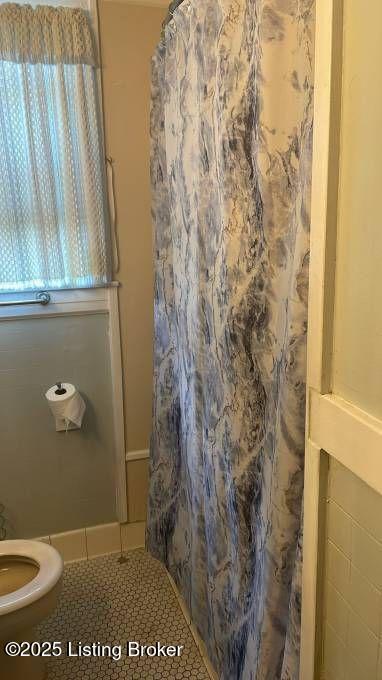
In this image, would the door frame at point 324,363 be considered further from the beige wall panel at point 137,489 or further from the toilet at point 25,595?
the beige wall panel at point 137,489

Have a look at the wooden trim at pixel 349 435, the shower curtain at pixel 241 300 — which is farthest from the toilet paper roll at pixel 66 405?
the wooden trim at pixel 349 435

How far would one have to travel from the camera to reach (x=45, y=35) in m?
1.83

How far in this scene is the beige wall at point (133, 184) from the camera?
1933 millimetres

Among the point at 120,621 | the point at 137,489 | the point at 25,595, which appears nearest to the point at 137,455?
the point at 137,489

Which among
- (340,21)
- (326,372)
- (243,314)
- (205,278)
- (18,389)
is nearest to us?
(340,21)

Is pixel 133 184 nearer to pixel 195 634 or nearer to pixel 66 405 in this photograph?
pixel 66 405

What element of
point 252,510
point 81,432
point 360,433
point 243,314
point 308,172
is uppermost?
point 308,172

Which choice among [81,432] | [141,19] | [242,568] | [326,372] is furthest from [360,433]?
[141,19]

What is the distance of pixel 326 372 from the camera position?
2.84ft

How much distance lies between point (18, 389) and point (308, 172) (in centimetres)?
160

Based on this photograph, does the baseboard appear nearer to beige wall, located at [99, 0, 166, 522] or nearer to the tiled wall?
beige wall, located at [99, 0, 166, 522]

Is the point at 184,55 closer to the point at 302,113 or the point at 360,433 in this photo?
the point at 302,113

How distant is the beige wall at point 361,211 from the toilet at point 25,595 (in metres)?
1.24

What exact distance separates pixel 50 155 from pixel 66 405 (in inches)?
37.6
